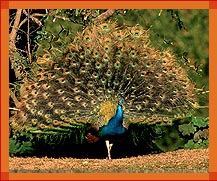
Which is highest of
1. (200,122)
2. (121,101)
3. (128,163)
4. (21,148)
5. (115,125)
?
(121,101)

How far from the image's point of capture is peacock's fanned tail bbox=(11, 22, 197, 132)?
32.0ft

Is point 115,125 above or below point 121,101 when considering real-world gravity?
below

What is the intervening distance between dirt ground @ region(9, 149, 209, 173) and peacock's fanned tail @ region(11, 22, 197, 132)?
55 cm

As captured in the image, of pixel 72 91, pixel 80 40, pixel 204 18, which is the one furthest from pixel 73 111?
pixel 204 18

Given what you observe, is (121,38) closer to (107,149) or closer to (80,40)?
(80,40)

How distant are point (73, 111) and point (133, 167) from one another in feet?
5.33

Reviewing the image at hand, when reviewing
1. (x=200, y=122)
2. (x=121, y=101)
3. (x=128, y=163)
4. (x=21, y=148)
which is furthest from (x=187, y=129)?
(x=21, y=148)

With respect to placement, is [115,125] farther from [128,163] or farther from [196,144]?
[196,144]

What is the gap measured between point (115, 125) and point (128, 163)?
65 cm

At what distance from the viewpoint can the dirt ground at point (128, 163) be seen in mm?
8227

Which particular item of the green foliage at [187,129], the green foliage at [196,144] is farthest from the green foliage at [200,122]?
the green foliage at [196,144]

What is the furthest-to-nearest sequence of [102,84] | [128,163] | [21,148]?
[21,148]
[102,84]
[128,163]

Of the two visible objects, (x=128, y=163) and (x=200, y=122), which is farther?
(x=200, y=122)

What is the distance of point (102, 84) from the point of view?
32.3ft
